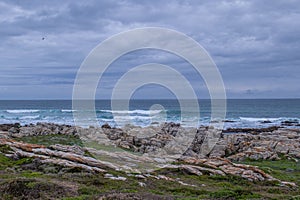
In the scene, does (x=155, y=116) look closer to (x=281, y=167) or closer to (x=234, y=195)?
(x=281, y=167)

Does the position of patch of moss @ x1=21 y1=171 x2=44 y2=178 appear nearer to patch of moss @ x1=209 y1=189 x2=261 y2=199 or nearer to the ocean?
patch of moss @ x1=209 y1=189 x2=261 y2=199

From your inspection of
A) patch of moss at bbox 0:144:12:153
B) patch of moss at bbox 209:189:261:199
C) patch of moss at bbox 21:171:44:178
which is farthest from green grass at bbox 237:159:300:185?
patch of moss at bbox 0:144:12:153

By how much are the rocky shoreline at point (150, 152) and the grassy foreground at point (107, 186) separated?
2.00 ft

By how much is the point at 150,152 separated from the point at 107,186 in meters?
19.4

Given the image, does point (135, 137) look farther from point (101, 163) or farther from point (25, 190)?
point (25, 190)

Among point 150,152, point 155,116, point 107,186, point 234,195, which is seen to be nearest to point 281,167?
point 150,152

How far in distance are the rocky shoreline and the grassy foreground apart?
0.61 metres

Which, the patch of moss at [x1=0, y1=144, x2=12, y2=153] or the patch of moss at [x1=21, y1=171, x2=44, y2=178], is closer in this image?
the patch of moss at [x1=21, y1=171, x2=44, y2=178]

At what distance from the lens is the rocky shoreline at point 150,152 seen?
19.8m

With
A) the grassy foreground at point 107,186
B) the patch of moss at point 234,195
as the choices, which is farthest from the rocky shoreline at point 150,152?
the patch of moss at point 234,195

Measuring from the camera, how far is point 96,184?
50.9ft

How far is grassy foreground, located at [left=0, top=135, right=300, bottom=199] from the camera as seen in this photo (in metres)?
13.2

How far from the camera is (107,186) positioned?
603 inches

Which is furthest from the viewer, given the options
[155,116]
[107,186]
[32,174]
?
[155,116]
